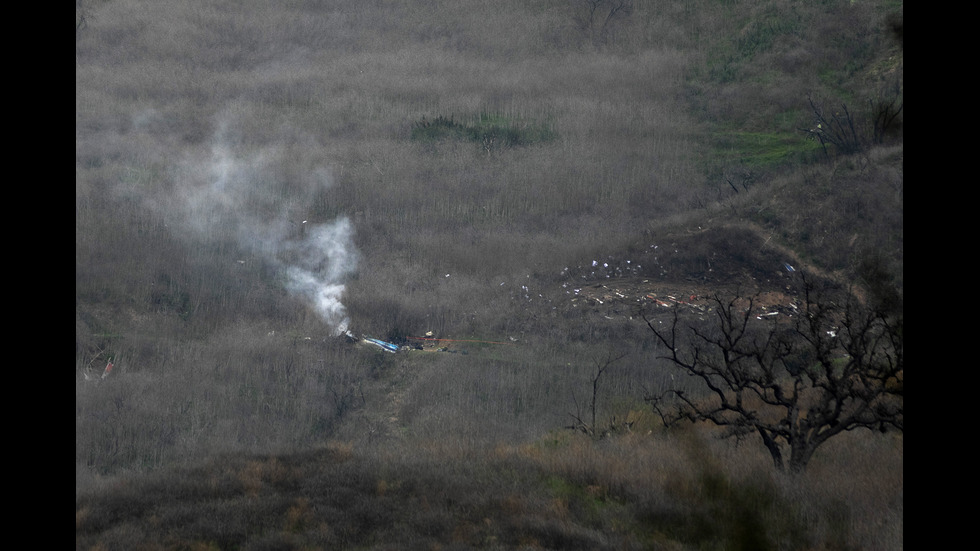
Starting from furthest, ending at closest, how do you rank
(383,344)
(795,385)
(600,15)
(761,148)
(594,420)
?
(600,15)
(761,148)
(383,344)
(594,420)
(795,385)

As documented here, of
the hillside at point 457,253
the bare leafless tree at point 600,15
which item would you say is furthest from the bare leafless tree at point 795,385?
the bare leafless tree at point 600,15

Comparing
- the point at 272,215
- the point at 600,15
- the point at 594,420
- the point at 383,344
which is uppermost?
the point at 600,15

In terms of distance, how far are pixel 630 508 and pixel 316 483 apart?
355 cm

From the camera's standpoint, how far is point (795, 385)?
8773 millimetres

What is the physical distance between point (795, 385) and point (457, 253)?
11.1 metres

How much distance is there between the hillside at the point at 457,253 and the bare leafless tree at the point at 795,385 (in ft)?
1.59

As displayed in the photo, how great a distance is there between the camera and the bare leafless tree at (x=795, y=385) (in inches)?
343

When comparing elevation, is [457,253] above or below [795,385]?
below

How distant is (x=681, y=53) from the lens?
98.5ft

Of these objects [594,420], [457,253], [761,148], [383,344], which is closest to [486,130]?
[457,253]

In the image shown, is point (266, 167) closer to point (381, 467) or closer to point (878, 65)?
point (381, 467)

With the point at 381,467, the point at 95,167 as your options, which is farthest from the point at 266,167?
the point at 381,467

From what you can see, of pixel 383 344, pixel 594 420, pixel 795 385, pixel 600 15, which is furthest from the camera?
pixel 600 15

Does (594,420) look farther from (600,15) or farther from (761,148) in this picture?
(600,15)
